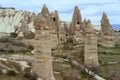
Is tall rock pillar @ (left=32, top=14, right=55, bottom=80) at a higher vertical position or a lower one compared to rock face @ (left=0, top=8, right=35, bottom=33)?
lower

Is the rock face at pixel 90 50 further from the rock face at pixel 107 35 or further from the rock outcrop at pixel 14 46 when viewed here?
the rock face at pixel 107 35

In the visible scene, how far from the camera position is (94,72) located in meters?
31.8

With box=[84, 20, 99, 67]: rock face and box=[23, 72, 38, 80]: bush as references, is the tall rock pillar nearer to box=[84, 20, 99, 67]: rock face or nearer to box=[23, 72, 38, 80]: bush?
box=[23, 72, 38, 80]: bush

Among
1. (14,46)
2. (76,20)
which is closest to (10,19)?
(76,20)

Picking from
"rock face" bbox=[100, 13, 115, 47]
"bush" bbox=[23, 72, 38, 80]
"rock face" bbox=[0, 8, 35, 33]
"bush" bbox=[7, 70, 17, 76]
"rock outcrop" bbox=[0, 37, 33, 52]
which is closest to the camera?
"bush" bbox=[23, 72, 38, 80]

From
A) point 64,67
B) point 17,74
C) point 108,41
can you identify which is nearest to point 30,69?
point 17,74

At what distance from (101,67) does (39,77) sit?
9.66 m

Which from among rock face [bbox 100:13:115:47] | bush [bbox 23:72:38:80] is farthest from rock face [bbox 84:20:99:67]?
rock face [bbox 100:13:115:47]

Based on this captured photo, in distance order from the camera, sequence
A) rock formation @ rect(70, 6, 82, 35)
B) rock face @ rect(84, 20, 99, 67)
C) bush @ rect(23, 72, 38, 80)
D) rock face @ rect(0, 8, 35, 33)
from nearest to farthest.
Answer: bush @ rect(23, 72, 38, 80) → rock face @ rect(84, 20, 99, 67) → rock formation @ rect(70, 6, 82, 35) → rock face @ rect(0, 8, 35, 33)

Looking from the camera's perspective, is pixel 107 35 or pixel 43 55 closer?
pixel 43 55

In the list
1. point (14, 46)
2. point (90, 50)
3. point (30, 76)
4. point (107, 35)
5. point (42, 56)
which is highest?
point (107, 35)

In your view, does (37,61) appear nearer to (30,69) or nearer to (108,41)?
(30,69)

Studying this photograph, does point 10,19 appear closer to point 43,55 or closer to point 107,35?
point 107,35

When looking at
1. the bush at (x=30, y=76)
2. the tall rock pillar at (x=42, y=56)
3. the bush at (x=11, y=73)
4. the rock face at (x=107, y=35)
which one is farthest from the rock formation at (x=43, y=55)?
the rock face at (x=107, y=35)
